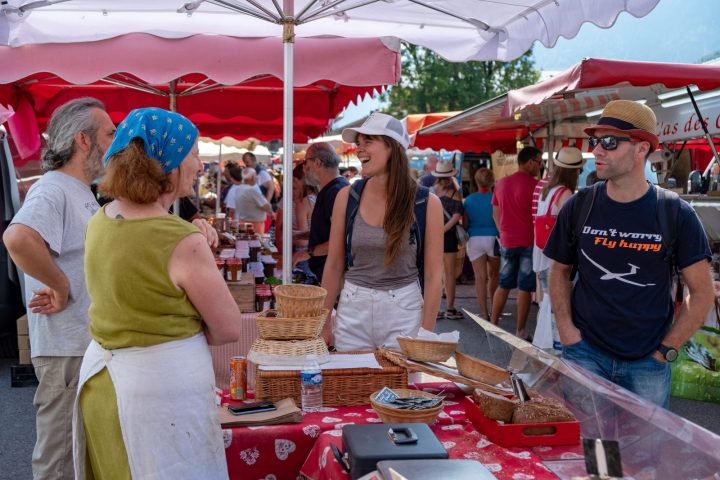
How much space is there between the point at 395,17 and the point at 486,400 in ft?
10.1

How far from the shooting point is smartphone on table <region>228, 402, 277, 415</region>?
8.22ft

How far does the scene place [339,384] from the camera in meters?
2.66

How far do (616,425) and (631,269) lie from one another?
1006mm

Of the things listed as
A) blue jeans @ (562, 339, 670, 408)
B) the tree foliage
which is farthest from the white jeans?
the tree foliage

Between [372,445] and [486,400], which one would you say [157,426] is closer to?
[372,445]

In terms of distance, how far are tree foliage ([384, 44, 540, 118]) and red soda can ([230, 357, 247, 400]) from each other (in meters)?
30.6

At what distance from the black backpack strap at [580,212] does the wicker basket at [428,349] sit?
826 millimetres

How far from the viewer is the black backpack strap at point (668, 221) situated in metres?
2.86

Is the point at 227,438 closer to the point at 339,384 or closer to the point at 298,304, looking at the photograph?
the point at 339,384

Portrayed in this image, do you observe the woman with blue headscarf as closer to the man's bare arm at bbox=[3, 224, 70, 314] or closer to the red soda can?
the red soda can

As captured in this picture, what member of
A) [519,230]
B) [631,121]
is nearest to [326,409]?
[631,121]

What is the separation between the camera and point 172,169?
2.05 m

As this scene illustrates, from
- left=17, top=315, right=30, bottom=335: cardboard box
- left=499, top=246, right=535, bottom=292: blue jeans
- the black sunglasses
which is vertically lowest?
left=17, top=315, right=30, bottom=335: cardboard box

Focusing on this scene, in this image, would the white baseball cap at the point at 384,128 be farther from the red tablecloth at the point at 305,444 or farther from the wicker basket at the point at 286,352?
the red tablecloth at the point at 305,444
